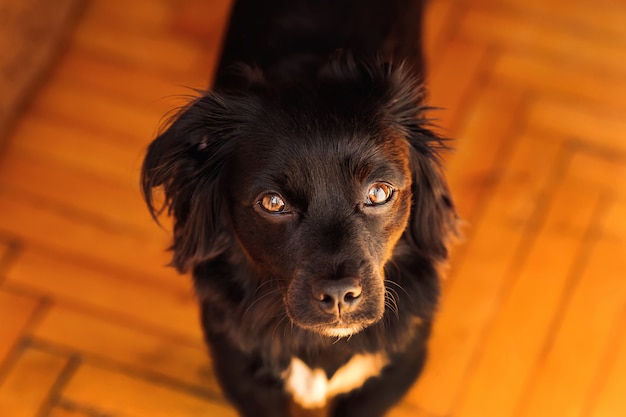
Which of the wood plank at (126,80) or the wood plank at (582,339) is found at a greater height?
the wood plank at (126,80)

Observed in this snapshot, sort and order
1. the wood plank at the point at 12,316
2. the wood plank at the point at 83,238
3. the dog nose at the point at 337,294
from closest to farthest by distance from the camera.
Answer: the dog nose at the point at 337,294
the wood plank at the point at 12,316
the wood plank at the point at 83,238

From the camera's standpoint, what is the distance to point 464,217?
259 cm

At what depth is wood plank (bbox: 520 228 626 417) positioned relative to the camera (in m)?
2.30

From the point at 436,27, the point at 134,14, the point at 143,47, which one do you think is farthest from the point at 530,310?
the point at 134,14

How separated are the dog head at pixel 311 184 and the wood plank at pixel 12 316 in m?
0.75

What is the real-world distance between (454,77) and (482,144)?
29 centimetres

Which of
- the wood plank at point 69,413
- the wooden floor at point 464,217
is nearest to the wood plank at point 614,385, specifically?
the wooden floor at point 464,217

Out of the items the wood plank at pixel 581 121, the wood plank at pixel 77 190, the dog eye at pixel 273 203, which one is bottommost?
the wood plank at pixel 77 190

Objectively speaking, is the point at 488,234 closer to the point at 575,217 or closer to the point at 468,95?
the point at 575,217

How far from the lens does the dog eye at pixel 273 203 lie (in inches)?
67.2

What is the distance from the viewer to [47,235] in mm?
2600

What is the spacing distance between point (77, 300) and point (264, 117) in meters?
1.04

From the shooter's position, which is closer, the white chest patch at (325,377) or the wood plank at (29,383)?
the white chest patch at (325,377)

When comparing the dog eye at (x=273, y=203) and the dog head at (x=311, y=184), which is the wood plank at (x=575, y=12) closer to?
the dog head at (x=311, y=184)
